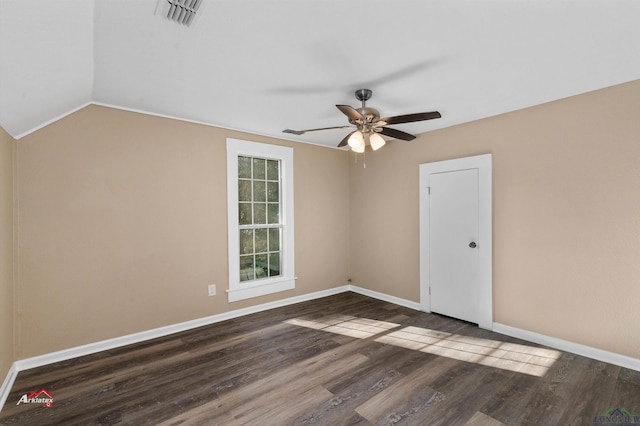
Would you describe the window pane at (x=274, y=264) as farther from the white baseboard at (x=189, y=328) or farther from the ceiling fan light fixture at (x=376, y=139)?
the ceiling fan light fixture at (x=376, y=139)

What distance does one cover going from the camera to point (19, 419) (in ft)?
6.40

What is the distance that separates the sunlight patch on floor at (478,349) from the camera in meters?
2.56

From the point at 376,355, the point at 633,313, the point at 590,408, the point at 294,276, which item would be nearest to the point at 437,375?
the point at 376,355

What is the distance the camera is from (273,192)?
4.29 metres

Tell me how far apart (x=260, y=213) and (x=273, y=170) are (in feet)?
2.21

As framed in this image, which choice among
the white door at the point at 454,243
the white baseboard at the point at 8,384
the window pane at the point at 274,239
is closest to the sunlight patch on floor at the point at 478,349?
the white door at the point at 454,243

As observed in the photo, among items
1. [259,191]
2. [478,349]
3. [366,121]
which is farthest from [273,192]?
[478,349]

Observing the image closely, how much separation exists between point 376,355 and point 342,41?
8.75 ft

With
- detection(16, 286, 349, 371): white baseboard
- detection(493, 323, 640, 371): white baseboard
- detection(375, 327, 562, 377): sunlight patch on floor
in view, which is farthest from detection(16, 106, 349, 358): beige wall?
detection(493, 323, 640, 371): white baseboard

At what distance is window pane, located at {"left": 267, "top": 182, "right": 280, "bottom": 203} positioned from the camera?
167 inches

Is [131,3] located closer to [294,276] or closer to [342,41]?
[342,41]

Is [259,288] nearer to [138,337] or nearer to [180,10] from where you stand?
[138,337]

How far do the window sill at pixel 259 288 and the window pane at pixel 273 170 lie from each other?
4.95 ft

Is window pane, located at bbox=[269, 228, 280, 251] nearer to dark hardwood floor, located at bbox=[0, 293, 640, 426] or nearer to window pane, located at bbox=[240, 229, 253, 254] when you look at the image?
window pane, located at bbox=[240, 229, 253, 254]
